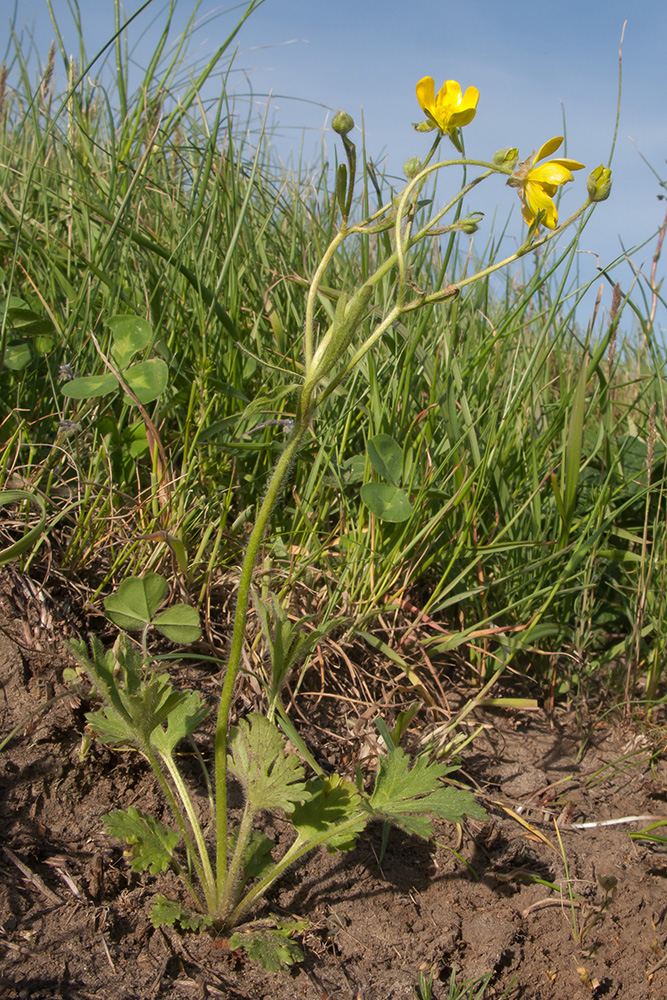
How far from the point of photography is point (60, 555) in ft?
5.62

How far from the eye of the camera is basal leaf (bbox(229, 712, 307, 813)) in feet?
3.97

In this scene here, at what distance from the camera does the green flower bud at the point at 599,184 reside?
1145 millimetres

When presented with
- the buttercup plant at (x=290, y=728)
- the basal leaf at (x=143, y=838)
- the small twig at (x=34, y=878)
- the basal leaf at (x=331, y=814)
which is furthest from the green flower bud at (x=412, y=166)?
the small twig at (x=34, y=878)

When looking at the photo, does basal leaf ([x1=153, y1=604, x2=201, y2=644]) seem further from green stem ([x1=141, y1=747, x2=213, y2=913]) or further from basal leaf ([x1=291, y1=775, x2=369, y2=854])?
basal leaf ([x1=291, y1=775, x2=369, y2=854])

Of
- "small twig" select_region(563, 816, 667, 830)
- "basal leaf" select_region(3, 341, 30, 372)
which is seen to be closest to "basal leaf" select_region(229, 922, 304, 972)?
"small twig" select_region(563, 816, 667, 830)

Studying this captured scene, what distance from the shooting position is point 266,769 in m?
1.24

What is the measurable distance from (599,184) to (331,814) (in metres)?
1.19

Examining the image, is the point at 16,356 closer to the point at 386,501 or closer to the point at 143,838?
the point at 386,501

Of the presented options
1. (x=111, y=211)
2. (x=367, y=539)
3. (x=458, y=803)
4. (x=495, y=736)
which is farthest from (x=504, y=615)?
(x=111, y=211)

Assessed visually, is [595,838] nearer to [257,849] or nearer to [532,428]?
[257,849]

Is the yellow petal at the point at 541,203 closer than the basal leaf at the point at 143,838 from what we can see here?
Yes

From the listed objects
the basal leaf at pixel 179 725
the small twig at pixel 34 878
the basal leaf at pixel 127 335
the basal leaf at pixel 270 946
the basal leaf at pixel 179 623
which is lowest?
the small twig at pixel 34 878

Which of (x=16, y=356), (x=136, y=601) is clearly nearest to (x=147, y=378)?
(x=16, y=356)

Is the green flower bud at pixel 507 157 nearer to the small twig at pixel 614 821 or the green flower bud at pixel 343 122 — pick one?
the green flower bud at pixel 343 122
